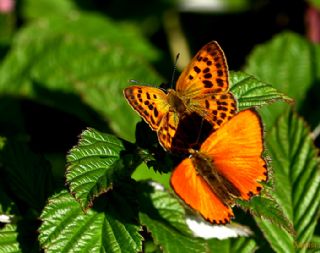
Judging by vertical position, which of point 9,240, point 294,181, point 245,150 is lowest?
point 9,240

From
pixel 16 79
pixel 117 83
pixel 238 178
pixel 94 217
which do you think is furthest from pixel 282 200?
pixel 16 79

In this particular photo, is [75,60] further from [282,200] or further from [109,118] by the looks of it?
[282,200]

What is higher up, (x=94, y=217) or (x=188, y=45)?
(x=188, y=45)

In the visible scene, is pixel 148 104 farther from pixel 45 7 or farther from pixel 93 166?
pixel 45 7

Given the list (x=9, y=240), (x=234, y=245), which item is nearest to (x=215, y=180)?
(x=234, y=245)

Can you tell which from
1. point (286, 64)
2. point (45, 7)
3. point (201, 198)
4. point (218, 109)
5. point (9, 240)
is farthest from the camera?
point (45, 7)

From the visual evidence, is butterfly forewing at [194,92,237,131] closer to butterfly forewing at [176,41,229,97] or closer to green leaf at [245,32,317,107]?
butterfly forewing at [176,41,229,97]
